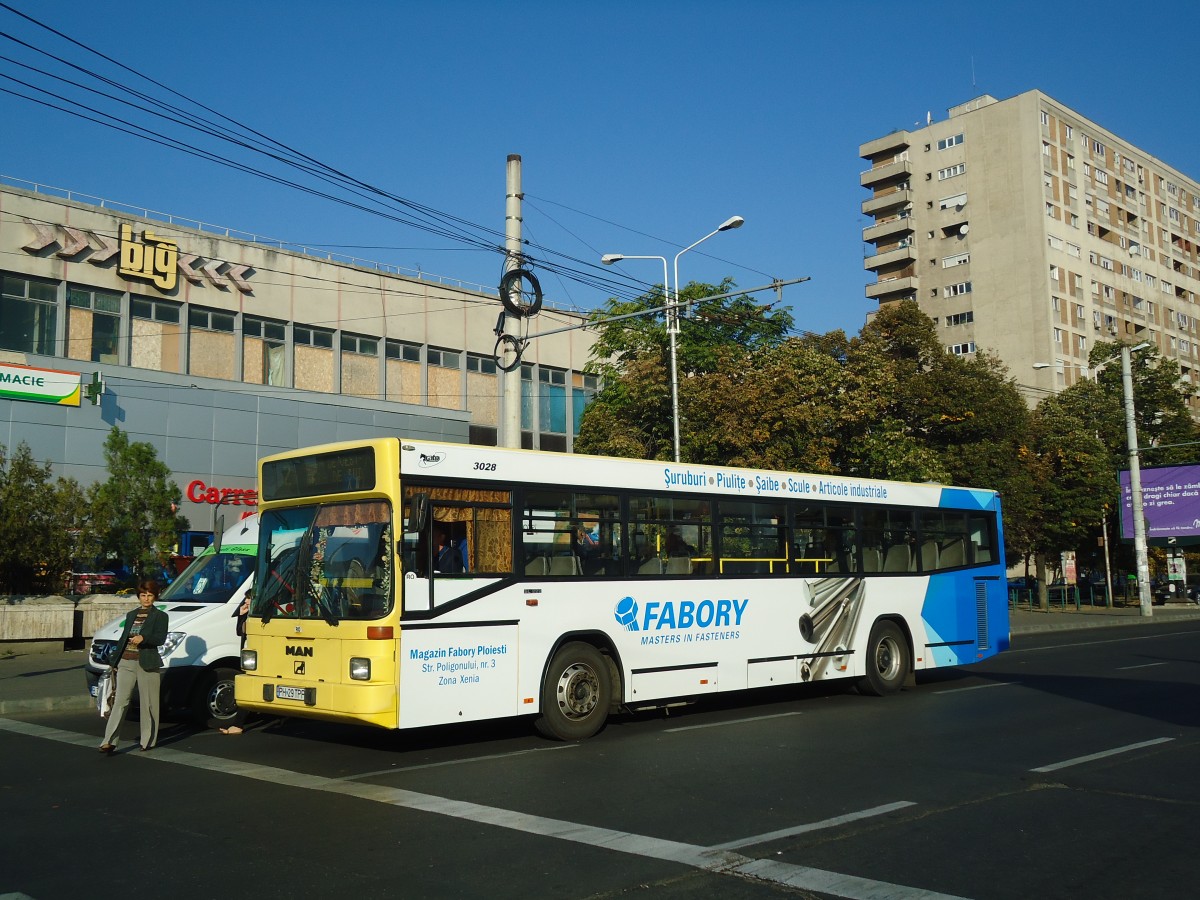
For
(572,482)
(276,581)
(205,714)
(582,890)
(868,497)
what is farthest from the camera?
(868,497)

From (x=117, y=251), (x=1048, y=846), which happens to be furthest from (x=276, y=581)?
(x=117, y=251)

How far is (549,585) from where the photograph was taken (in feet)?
38.2

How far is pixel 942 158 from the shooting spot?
8288 centimetres

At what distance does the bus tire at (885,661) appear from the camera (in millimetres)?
15633

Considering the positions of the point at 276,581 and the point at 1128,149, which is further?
the point at 1128,149

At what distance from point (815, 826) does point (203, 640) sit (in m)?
8.16

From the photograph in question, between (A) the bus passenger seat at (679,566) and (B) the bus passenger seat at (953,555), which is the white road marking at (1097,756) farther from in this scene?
(B) the bus passenger seat at (953,555)

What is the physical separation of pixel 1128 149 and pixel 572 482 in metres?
90.5

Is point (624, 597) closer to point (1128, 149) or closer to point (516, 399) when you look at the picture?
point (516, 399)

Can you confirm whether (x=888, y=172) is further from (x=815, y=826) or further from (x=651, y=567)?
(x=815, y=826)

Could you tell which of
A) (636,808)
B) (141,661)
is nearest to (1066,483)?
(141,661)

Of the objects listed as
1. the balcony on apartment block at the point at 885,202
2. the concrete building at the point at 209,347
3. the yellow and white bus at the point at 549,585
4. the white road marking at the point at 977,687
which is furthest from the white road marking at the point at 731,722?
the balcony on apartment block at the point at 885,202

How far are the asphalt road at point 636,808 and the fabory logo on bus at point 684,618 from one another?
3.50 feet

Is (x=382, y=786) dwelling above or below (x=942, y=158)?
below
